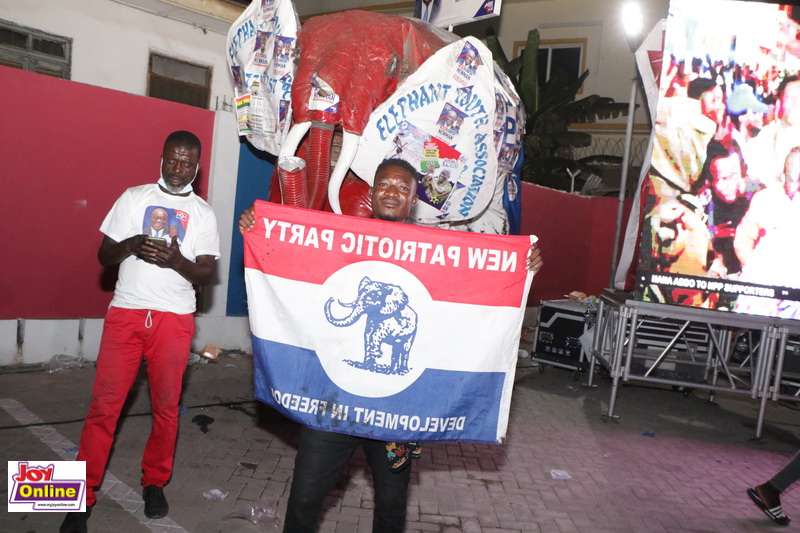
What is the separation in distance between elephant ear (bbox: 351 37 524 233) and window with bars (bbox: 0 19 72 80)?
8.08 metres

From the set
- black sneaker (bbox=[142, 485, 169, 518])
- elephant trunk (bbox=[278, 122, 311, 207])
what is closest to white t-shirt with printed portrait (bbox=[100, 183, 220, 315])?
black sneaker (bbox=[142, 485, 169, 518])

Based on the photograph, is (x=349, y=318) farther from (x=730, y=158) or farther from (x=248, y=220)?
(x=730, y=158)

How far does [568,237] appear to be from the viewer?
13.3 metres

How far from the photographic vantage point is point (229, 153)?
751 centimetres

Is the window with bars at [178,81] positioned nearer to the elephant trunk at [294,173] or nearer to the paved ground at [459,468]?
the paved ground at [459,468]

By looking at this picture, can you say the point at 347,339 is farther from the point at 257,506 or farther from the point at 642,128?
the point at 642,128

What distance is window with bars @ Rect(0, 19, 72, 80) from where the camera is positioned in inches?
396

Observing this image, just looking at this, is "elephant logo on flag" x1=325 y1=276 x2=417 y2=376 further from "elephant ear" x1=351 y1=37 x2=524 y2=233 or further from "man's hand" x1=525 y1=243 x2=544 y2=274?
"elephant ear" x1=351 y1=37 x2=524 y2=233

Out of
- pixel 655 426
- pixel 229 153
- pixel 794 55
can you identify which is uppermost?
pixel 794 55

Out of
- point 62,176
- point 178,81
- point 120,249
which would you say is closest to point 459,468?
point 120,249

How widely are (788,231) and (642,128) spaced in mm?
12198

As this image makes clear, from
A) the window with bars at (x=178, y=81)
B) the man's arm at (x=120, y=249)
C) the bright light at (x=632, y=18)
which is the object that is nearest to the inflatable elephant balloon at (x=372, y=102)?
the man's arm at (x=120, y=249)

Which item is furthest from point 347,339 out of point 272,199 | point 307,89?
point 272,199

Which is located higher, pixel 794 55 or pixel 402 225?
pixel 794 55
